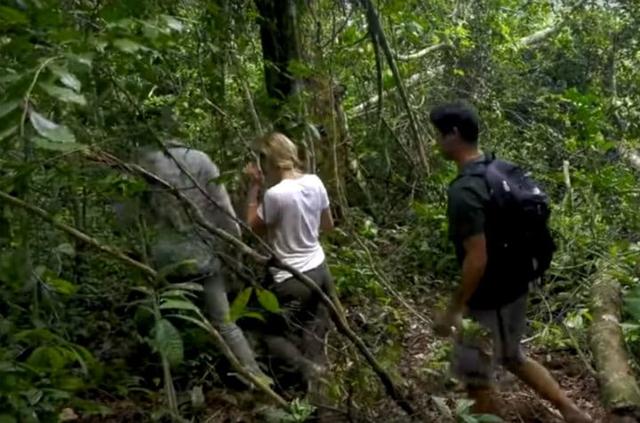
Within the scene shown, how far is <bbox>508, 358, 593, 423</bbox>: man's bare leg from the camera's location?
191 inches

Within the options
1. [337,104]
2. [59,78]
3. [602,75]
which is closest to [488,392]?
[59,78]

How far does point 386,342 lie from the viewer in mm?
6578

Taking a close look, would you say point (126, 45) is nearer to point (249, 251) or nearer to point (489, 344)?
point (249, 251)

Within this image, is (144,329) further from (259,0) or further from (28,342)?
(259,0)

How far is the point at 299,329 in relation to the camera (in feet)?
16.9

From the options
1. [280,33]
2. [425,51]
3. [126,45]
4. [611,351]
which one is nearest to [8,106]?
[126,45]

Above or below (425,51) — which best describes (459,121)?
below

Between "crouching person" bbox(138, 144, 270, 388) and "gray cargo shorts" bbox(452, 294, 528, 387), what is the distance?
0.97m

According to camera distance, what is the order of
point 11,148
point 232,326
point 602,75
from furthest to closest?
point 602,75, point 232,326, point 11,148

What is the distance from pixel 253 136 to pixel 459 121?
1429 mm

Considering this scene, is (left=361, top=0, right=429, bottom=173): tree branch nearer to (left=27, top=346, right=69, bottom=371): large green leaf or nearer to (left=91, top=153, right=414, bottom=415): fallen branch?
(left=91, top=153, right=414, bottom=415): fallen branch

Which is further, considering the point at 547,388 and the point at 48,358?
the point at 547,388

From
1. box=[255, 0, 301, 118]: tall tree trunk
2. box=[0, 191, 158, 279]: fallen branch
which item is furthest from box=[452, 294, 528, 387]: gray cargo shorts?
box=[255, 0, 301, 118]: tall tree trunk

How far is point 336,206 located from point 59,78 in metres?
5.70
